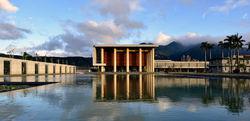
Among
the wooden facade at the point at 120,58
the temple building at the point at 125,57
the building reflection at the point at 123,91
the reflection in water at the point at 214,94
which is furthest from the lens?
the wooden facade at the point at 120,58

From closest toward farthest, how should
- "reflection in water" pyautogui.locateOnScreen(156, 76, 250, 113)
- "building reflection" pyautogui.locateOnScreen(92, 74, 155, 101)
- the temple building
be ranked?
"reflection in water" pyautogui.locateOnScreen(156, 76, 250, 113), "building reflection" pyautogui.locateOnScreen(92, 74, 155, 101), the temple building

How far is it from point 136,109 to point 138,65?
144m

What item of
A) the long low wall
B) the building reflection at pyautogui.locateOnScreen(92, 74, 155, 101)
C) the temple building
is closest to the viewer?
the building reflection at pyautogui.locateOnScreen(92, 74, 155, 101)

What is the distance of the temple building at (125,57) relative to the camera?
6191 inches

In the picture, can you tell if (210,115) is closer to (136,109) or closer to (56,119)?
(136,109)

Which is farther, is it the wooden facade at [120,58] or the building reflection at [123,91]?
the wooden facade at [120,58]

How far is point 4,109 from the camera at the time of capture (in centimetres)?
1725

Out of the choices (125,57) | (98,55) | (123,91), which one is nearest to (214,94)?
(123,91)

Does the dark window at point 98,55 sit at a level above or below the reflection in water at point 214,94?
above

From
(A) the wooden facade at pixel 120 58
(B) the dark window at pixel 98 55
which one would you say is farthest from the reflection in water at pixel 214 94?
(B) the dark window at pixel 98 55

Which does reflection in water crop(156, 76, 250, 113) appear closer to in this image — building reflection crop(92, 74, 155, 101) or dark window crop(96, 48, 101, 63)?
building reflection crop(92, 74, 155, 101)

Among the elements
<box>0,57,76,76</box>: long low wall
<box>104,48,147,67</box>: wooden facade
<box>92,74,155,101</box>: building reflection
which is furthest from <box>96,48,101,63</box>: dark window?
<box>92,74,155,101</box>: building reflection

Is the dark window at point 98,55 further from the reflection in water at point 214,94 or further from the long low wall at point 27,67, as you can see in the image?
the reflection in water at point 214,94

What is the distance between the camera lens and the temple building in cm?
15725
